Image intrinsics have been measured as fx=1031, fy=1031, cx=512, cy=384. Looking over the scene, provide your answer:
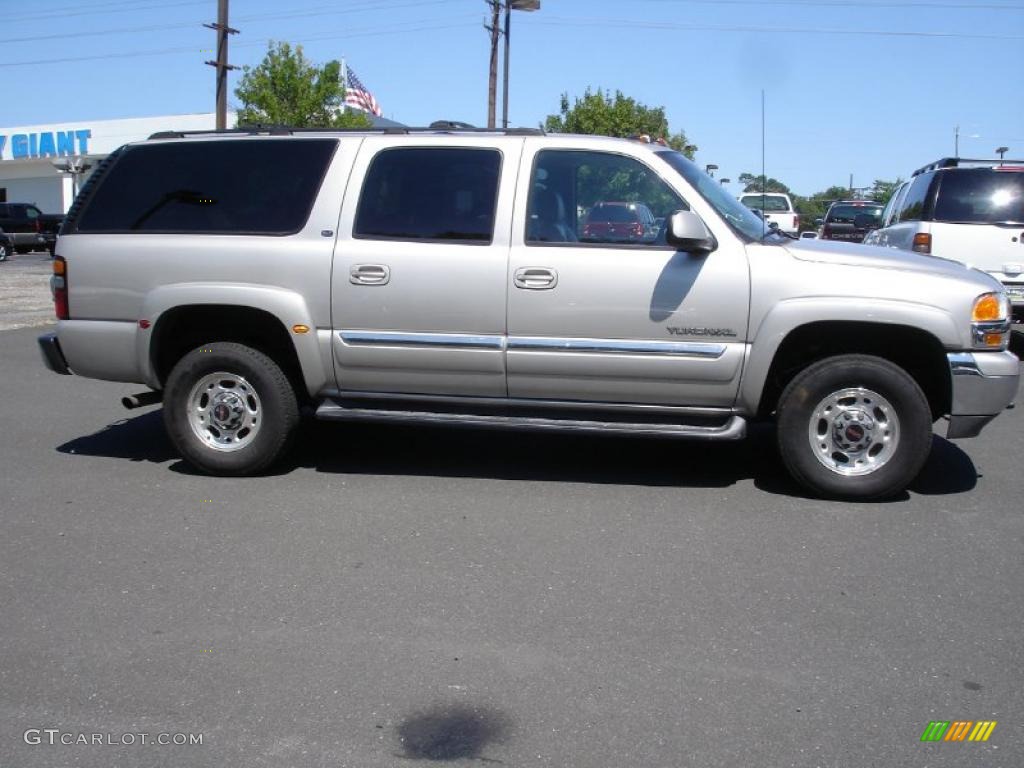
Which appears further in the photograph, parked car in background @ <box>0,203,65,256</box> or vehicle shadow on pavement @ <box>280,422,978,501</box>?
parked car in background @ <box>0,203,65,256</box>

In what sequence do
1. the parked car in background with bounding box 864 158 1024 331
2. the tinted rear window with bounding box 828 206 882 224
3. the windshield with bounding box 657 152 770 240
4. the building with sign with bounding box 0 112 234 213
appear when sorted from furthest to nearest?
the building with sign with bounding box 0 112 234 213 → the tinted rear window with bounding box 828 206 882 224 → the parked car in background with bounding box 864 158 1024 331 → the windshield with bounding box 657 152 770 240

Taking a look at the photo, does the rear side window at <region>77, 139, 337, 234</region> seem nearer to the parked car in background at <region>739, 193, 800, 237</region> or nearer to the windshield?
the windshield

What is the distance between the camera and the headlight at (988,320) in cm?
578

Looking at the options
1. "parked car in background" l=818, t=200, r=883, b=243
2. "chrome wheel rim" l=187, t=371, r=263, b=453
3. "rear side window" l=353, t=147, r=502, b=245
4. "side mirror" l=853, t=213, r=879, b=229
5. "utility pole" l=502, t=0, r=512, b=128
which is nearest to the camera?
"rear side window" l=353, t=147, r=502, b=245

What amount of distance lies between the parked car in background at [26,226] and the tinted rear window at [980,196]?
33.4 metres

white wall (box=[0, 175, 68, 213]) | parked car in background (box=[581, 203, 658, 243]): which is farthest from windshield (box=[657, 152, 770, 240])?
white wall (box=[0, 175, 68, 213])

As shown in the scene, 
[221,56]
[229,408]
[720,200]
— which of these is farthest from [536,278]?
[221,56]

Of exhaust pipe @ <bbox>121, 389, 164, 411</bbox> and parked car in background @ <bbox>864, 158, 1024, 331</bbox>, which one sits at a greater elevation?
parked car in background @ <bbox>864, 158, 1024, 331</bbox>

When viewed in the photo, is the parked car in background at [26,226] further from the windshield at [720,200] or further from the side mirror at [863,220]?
the windshield at [720,200]

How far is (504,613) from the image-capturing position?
444 centimetres

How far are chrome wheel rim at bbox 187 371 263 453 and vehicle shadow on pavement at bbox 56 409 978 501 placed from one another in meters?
0.33

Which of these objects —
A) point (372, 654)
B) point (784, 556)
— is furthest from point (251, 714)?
point (784, 556)

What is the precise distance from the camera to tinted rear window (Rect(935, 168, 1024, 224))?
10.7 meters

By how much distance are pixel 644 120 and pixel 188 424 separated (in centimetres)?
3733
